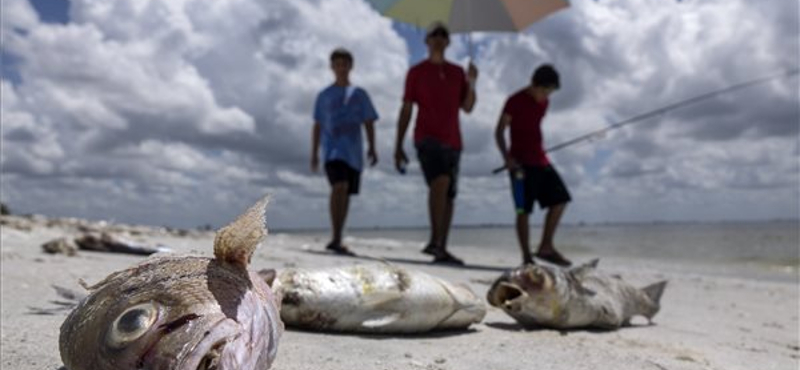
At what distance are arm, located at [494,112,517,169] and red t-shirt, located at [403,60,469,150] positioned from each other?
447 millimetres

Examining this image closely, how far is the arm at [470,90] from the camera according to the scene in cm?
736

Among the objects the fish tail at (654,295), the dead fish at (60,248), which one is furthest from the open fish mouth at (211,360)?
the dead fish at (60,248)

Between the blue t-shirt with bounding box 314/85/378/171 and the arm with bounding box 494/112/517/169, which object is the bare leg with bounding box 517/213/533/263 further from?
the blue t-shirt with bounding box 314/85/378/171

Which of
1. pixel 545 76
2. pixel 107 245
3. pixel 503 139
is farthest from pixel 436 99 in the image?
pixel 107 245

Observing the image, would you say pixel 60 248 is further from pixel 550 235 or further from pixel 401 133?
pixel 550 235

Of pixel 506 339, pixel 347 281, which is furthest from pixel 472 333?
pixel 347 281

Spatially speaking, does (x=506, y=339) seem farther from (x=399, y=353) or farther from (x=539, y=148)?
(x=539, y=148)

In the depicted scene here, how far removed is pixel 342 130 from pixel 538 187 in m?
2.32

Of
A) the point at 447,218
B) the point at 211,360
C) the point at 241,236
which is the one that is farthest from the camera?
the point at 447,218

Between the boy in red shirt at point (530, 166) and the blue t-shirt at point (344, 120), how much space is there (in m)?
1.60

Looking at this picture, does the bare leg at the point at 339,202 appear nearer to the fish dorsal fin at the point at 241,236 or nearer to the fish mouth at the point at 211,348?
the fish dorsal fin at the point at 241,236

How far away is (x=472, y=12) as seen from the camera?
784 cm

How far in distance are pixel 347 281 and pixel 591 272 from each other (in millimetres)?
1584

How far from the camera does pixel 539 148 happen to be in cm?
741
